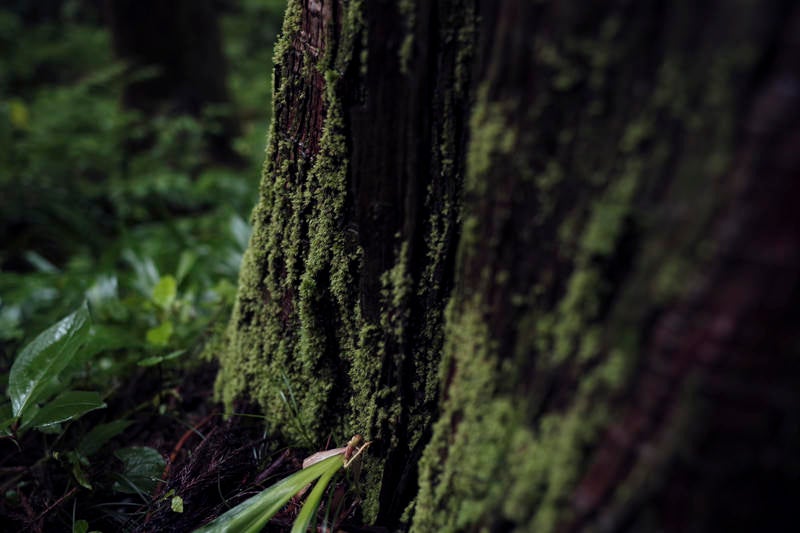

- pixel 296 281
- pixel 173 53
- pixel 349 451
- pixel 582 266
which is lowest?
pixel 349 451

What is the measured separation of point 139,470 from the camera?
1353 mm

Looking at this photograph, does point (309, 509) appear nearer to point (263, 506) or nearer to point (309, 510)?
point (309, 510)

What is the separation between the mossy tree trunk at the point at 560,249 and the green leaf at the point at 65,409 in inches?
24.2

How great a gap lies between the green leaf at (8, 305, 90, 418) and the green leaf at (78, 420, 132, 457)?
154 millimetres

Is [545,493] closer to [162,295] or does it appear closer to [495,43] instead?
[495,43]

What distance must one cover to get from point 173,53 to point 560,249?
513 cm

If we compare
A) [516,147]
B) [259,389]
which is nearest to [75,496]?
[259,389]

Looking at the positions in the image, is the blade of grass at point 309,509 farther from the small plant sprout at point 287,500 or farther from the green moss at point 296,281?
the green moss at point 296,281

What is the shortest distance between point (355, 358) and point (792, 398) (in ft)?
2.55

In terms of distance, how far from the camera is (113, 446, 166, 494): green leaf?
1.33m

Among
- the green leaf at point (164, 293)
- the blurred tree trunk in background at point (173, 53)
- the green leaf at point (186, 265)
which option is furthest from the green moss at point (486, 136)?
the blurred tree trunk in background at point (173, 53)

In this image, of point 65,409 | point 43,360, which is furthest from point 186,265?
point 65,409

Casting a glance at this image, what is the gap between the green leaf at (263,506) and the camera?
1.06 meters

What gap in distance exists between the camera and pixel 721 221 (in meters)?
0.58
